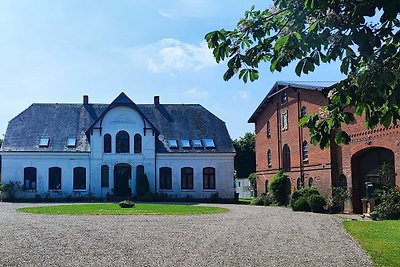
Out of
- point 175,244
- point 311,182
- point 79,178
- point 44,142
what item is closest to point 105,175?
point 79,178

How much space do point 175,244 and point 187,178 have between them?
30.1m

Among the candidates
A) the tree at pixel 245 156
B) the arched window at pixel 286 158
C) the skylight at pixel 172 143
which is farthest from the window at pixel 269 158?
the tree at pixel 245 156

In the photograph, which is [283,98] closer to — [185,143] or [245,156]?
[185,143]

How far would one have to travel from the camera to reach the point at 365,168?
2725 centimetres

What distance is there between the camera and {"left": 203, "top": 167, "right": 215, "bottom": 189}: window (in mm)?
43906

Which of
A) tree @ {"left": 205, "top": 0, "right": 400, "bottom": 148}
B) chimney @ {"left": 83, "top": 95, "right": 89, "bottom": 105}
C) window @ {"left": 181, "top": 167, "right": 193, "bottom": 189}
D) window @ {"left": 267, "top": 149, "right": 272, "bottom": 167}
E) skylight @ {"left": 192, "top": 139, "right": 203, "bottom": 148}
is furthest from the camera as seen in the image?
chimney @ {"left": 83, "top": 95, "right": 89, "bottom": 105}

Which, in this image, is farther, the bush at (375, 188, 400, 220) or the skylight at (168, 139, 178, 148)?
the skylight at (168, 139, 178, 148)

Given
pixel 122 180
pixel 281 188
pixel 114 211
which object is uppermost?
pixel 122 180

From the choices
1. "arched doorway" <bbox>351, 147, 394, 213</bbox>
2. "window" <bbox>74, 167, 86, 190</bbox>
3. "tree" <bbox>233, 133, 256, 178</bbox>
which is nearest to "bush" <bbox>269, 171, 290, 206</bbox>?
"arched doorway" <bbox>351, 147, 394, 213</bbox>

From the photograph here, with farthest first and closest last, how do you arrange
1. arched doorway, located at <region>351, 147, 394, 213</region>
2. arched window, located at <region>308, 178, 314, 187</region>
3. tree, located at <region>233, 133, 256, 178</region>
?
tree, located at <region>233, 133, 256, 178</region> → arched window, located at <region>308, 178, 314, 187</region> → arched doorway, located at <region>351, 147, 394, 213</region>

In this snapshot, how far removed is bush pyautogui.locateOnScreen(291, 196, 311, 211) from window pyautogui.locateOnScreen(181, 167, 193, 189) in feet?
50.4

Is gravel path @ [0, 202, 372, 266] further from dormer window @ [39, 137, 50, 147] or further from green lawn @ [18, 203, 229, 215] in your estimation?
dormer window @ [39, 137, 50, 147]

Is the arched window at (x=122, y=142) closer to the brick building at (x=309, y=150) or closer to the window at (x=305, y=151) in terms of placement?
the brick building at (x=309, y=150)

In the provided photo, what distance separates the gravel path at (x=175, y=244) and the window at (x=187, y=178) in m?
23.4
